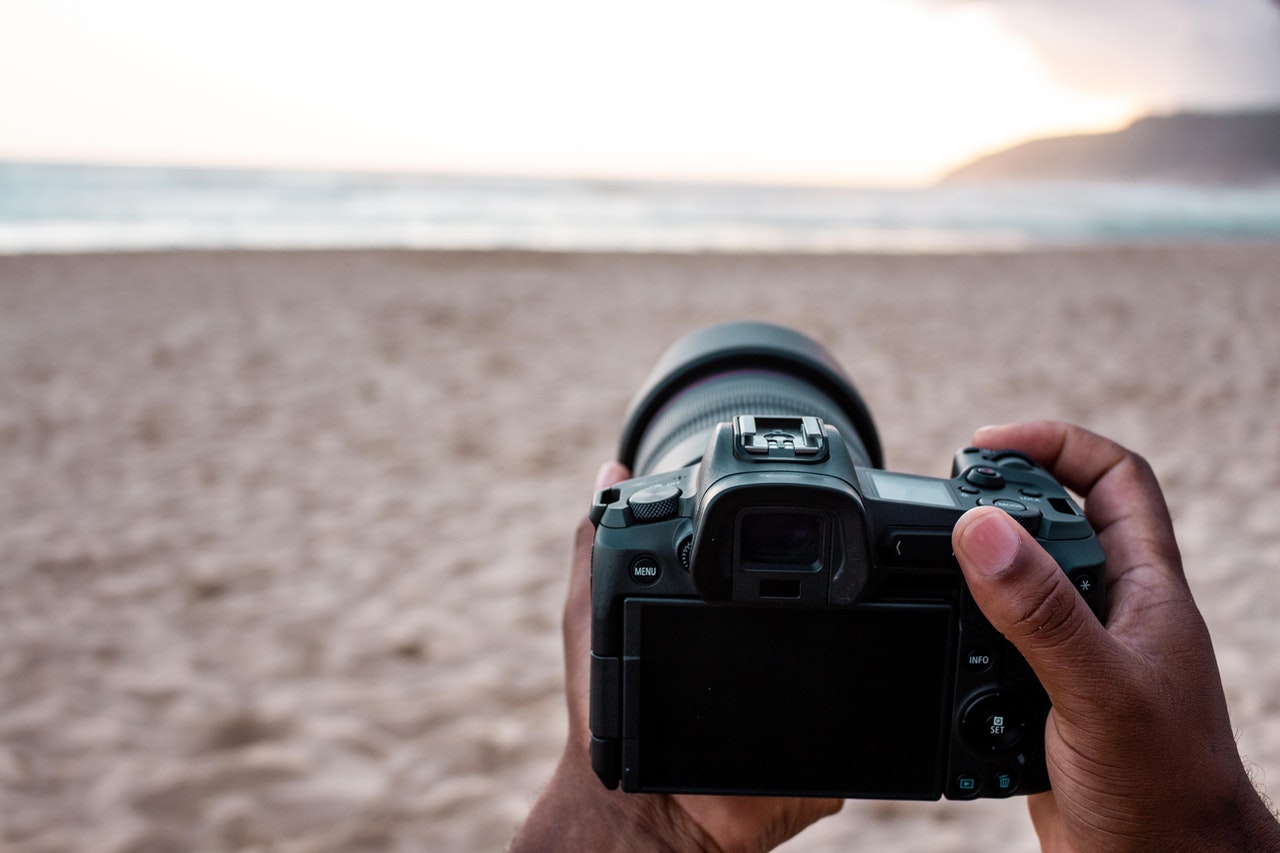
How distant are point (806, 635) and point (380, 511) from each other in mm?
1964

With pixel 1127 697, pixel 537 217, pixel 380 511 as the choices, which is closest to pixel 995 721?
pixel 1127 697

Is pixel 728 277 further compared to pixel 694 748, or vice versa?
pixel 728 277

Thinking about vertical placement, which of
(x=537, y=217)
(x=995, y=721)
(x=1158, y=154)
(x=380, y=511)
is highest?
(x=1158, y=154)

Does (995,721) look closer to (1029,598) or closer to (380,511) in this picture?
(1029,598)

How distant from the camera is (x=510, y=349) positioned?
4.22 meters

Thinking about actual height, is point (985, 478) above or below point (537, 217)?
below

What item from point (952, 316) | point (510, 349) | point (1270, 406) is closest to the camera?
point (1270, 406)

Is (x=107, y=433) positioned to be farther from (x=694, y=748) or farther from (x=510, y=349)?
(x=694, y=748)

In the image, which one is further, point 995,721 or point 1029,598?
point 995,721

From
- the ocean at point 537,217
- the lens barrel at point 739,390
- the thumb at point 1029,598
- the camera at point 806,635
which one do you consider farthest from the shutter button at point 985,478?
the ocean at point 537,217

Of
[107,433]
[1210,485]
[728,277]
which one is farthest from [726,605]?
[728,277]

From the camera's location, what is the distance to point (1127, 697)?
607mm

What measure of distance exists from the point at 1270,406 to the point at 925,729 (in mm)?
3244

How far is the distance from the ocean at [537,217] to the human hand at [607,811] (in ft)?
25.3
